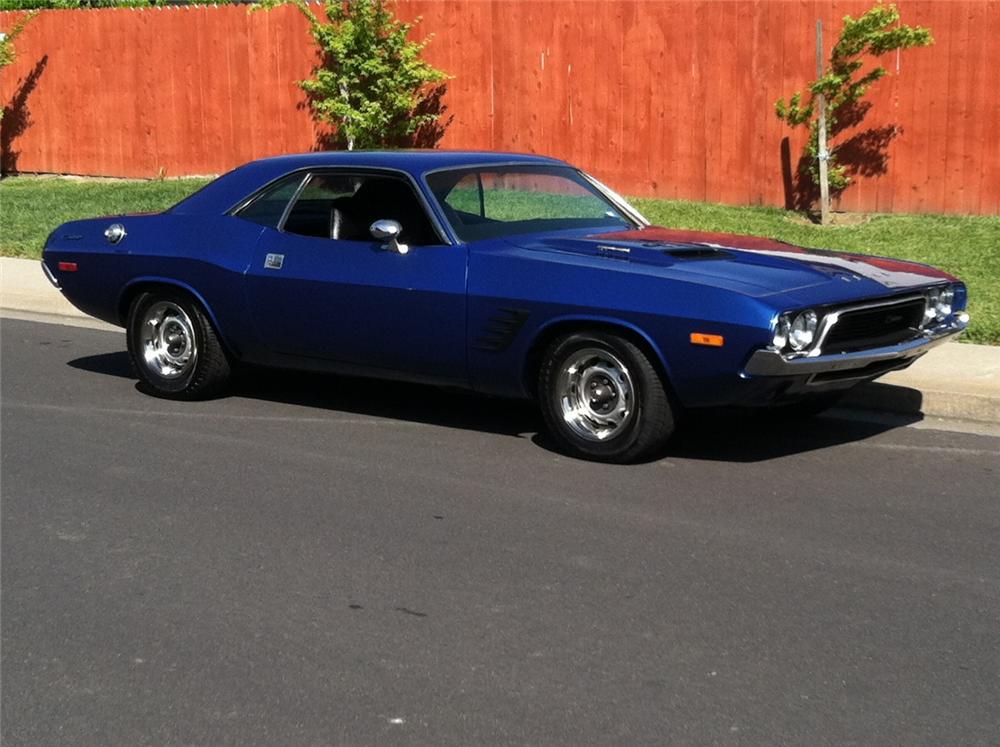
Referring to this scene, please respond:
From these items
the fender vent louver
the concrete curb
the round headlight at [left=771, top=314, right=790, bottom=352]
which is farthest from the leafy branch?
the round headlight at [left=771, top=314, right=790, bottom=352]

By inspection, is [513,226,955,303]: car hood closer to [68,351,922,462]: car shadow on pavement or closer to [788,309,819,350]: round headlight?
[788,309,819,350]: round headlight

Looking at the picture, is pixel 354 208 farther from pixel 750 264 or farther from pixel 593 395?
pixel 750 264

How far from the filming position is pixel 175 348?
29.8 feet

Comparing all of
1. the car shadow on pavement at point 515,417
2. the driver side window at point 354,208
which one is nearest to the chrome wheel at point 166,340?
the car shadow on pavement at point 515,417

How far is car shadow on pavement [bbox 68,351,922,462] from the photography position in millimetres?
7809

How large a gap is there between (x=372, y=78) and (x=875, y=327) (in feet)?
40.3

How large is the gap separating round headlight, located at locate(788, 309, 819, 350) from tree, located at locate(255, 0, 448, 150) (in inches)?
464

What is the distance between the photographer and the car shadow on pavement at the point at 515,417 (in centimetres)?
781

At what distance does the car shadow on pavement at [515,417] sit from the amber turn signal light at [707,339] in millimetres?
567

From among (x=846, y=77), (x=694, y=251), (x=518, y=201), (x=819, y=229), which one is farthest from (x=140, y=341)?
(x=846, y=77)

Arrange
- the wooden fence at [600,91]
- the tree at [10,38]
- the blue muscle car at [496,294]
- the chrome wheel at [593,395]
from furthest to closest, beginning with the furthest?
the tree at [10,38], the wooden fence at [600,91], the chrome wheel at [593,395], the blue muscle car at [496,294]

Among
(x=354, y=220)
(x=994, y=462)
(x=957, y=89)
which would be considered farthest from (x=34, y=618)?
(x=957, y=89)

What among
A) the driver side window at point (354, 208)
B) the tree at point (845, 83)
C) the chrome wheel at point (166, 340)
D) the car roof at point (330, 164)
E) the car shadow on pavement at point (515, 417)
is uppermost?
the tree at point (845, 83)

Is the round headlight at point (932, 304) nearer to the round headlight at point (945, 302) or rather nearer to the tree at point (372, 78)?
the round headlight at point (945, 302)
